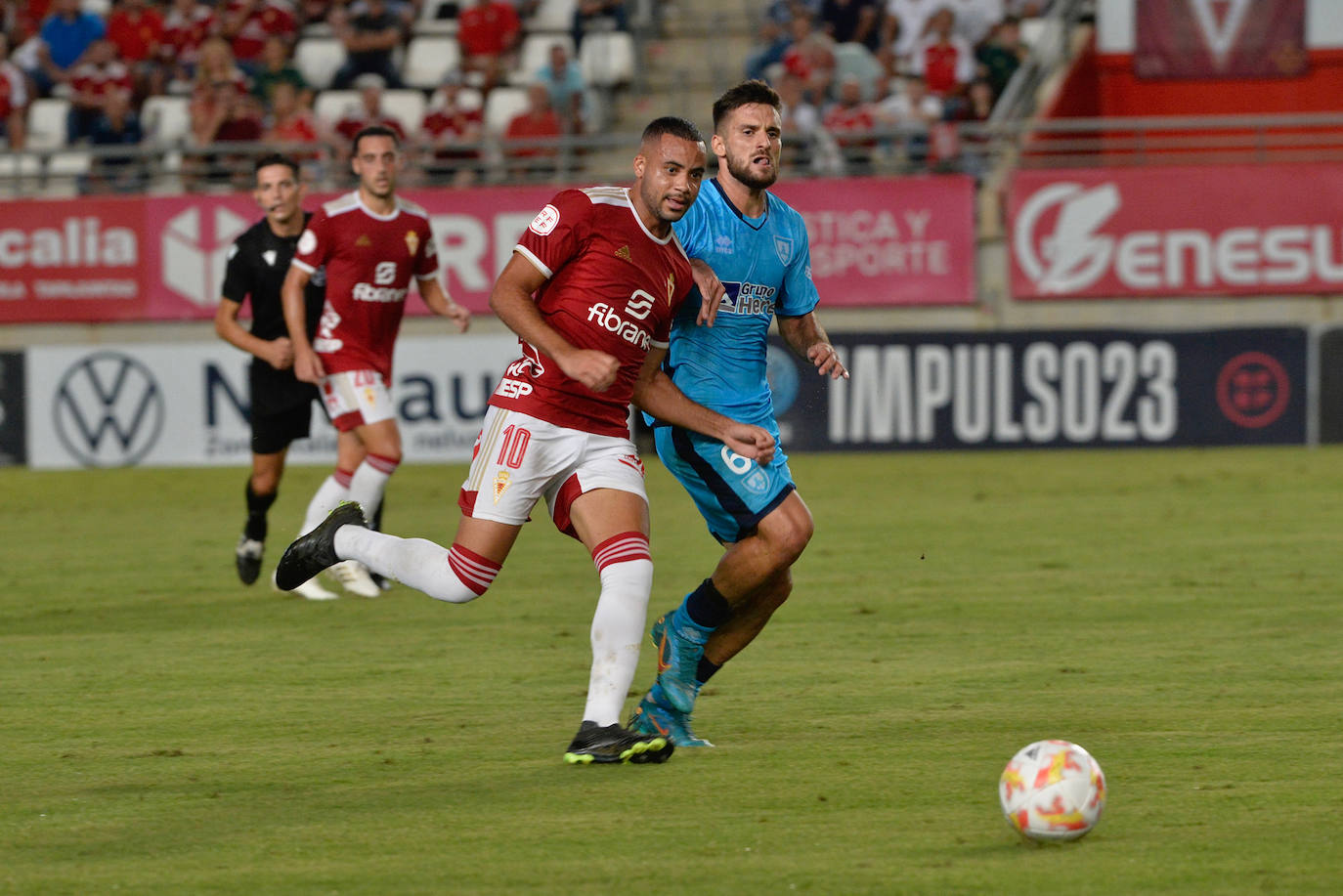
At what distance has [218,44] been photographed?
2005cm

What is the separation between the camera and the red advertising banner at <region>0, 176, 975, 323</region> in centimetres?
1800

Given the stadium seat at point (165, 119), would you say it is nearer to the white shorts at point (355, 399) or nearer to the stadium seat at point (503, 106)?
the stadium seat at point (503, 106)

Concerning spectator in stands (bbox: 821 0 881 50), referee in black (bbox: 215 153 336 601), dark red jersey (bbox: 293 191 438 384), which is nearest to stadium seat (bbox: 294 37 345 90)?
spectator in stands (bbox: 821 0 881 50)

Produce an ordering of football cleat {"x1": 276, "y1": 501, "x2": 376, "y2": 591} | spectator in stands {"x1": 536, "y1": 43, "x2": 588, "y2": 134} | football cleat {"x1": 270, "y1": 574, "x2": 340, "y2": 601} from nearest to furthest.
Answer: football cleat {"x1": 276, "y1": 501, "x2": 376, "y2": 591} < football cleat {"x1": 270, "y1": 574, "x2": 340, "y2": 601} < spectator in stands {"x1": 536, "y1": 43, "x2": 588, "y2": 134}

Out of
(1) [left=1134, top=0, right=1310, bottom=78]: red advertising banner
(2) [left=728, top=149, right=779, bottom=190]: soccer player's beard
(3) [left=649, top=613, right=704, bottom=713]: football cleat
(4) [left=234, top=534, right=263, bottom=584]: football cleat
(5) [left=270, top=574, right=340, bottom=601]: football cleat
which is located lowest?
(5) [left=270, top=574, right=340, bottom=601]: football cleat

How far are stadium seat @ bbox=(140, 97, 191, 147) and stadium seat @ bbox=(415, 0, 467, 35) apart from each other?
9.68ft

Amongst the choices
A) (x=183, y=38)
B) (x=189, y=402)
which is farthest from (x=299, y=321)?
(x=183, y=38)

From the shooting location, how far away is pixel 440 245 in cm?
1817

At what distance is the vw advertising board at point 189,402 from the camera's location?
17.4 m

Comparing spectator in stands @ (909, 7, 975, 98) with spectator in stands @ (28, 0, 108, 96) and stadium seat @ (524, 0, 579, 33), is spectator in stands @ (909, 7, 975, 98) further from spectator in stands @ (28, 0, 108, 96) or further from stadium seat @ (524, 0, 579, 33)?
spectator in stands @ (28, 0, 108, 96)

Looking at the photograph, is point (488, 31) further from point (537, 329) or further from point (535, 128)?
point (537, 329)

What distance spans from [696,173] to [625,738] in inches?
70.4

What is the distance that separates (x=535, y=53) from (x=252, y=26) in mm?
3475

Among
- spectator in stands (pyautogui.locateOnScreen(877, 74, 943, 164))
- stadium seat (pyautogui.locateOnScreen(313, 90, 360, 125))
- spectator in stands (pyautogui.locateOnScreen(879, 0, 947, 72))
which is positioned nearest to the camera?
spectator in stands (pyautogui.locateOnScreen(877, 74, 943, 164))
